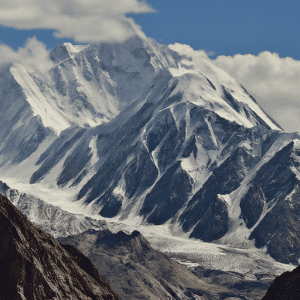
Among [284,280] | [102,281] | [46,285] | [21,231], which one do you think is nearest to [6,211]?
[21,231]

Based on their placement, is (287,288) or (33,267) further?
(287,288)

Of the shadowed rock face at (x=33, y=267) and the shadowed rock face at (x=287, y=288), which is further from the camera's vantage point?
the shadowed rock face at (x=287, y=288)

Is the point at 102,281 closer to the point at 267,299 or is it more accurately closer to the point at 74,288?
the point at 74,288

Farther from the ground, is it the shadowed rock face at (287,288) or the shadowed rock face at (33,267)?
the shadowed rock face at (33,267)

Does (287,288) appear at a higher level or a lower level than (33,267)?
lower
